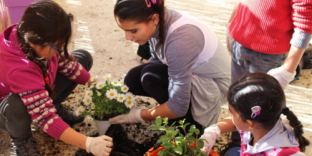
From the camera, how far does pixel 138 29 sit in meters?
1.24

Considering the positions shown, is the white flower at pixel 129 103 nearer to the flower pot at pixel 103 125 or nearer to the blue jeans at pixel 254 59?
the flower pot at pixel 103 125

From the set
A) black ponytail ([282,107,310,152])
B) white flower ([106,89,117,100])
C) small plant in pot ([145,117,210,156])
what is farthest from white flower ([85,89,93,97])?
black ponytail ([282,107,310,152])

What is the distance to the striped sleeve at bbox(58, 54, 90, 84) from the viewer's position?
1551 mm

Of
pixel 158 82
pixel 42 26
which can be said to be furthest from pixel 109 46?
pixel 42 26

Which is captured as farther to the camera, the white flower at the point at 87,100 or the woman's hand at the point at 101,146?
the white flower at the point at 87,100

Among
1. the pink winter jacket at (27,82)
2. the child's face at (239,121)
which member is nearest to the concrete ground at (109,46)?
the pink winter jacket at (27,82)

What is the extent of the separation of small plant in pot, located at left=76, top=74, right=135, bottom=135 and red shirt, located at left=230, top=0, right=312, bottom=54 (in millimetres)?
637

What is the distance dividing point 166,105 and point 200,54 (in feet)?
1.05

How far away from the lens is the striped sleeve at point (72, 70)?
1551 millimetres

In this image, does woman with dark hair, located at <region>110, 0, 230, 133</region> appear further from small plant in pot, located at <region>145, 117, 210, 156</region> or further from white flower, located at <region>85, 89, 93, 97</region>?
small plant in pot, located at <region>145, 117, 210, 156</region>

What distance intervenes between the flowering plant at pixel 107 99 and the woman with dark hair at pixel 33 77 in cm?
16

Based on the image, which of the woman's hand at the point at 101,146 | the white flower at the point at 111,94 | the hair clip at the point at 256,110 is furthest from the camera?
the white flower at the point at 111,94

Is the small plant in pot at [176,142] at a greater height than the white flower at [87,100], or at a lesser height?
greater

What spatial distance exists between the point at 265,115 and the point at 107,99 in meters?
0.74
